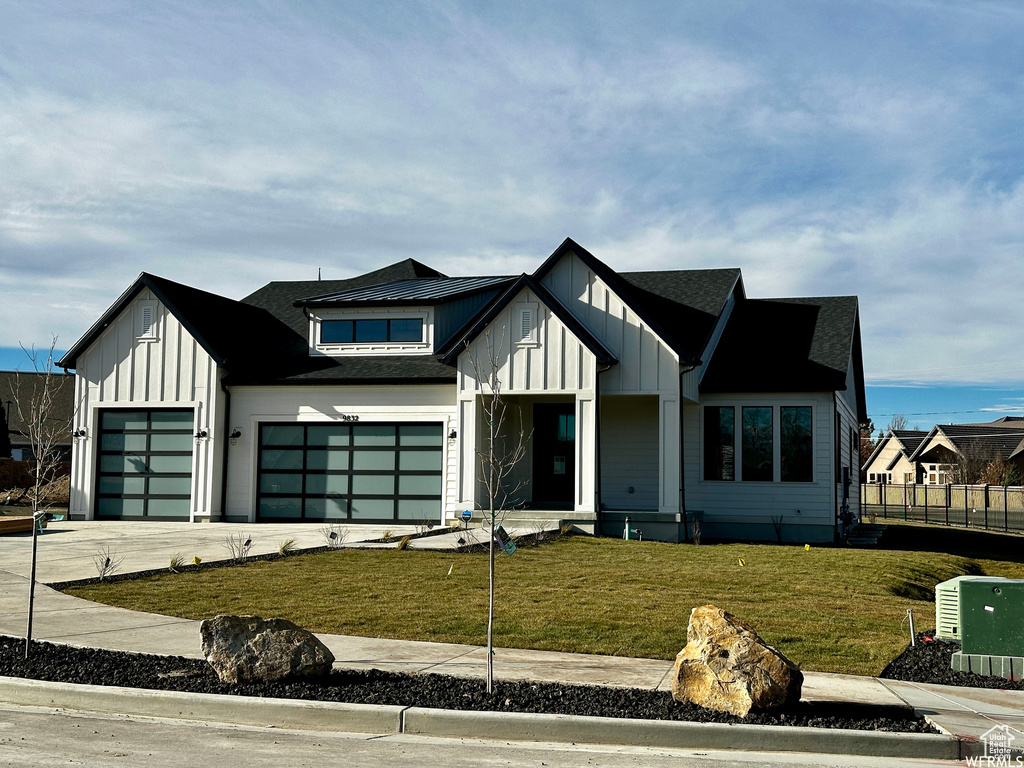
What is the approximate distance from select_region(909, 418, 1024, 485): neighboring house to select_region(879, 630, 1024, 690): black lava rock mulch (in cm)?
5770

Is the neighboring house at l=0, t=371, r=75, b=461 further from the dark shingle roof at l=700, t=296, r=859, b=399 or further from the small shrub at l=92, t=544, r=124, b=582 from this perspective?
the dark shingle roof at l=700, t=296, r=859, b=399

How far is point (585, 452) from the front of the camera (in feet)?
69.7

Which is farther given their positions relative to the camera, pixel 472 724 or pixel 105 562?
pixel 105 562

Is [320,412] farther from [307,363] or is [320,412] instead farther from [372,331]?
[372,331]

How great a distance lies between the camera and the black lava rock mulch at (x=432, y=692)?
6949mm

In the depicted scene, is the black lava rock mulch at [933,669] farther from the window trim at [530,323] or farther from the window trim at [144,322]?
the window trim at [144,322]

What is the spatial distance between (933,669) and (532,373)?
13553 mm

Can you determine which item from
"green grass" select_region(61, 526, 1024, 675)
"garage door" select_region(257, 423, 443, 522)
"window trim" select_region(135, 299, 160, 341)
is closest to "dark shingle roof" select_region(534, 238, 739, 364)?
"garage door" select_region(257, 423, 443, 522)

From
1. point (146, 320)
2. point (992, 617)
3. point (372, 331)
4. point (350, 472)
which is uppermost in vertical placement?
point (146, 320)

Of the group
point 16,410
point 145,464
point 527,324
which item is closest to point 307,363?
point 145,464

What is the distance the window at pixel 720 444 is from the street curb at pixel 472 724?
17.5 m

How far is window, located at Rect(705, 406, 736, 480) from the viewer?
2389cm

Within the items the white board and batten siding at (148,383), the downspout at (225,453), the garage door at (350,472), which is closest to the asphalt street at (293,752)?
the garage door at (350,472)

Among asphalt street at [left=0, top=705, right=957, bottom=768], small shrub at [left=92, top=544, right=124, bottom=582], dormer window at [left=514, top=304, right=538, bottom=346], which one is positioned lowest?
asphalt street at [left=0, top=705, right=957, bottom=768]
